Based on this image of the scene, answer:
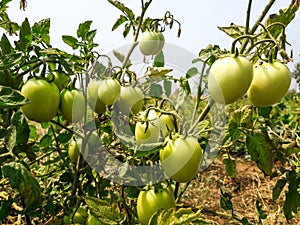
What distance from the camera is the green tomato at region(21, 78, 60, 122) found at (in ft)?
2.76

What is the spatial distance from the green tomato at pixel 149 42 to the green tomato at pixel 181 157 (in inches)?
15.0

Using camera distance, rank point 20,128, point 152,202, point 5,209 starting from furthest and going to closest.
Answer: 1. point 5,209
2. point 152,202
3. point 20,128

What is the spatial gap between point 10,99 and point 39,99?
0.44ft

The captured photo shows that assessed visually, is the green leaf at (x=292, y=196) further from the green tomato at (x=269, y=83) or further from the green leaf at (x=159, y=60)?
the green leaf at (x=159, y=60)

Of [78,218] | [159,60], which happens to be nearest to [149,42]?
[159,60]

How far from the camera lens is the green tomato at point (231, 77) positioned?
0.72 m

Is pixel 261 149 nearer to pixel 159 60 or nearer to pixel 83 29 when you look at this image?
pixel 159 60

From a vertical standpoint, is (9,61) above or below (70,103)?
above

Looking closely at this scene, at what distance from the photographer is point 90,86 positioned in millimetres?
968

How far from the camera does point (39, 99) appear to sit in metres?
0.83

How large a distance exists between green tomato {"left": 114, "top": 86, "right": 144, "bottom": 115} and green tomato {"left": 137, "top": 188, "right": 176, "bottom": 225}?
0.21 metres

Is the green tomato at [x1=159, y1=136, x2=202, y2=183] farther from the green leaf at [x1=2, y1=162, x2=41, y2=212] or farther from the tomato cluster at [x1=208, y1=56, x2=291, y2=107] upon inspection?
the green leaf at [x1=2, y1=162, x2=41, y2=212]

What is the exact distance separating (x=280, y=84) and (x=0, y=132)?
24.5 inches

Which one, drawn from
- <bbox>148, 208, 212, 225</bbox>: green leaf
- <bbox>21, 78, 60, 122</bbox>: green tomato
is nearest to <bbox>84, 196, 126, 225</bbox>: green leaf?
<bbox>148, 208, 212, 225</bbox>: green leaf
